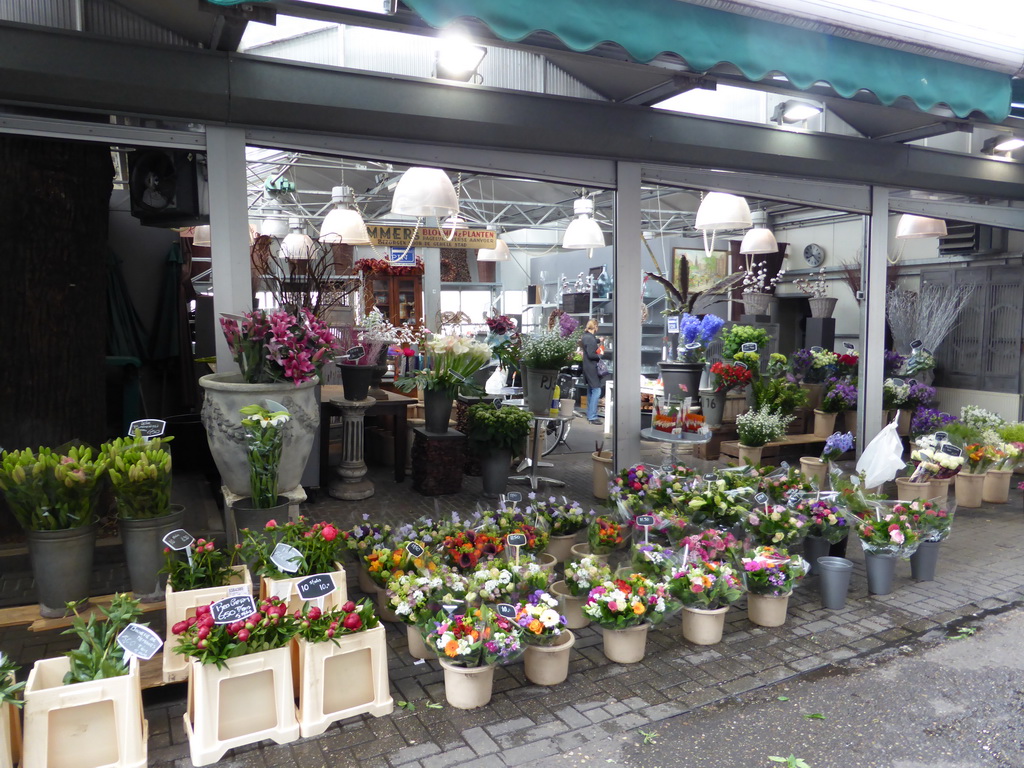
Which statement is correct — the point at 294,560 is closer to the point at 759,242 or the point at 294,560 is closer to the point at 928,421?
the point at 759,242

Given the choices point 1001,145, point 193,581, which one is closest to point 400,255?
point 1001,145

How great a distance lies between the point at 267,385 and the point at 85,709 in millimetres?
1688

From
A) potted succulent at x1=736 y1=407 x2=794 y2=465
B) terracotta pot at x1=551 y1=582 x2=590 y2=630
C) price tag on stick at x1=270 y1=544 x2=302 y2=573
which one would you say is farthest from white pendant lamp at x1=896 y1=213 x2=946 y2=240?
price tag on stick at x1=270 y1=544 x2=302 y2=573

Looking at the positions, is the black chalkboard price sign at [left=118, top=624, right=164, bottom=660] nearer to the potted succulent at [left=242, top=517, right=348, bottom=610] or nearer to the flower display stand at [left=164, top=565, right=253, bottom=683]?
the flower display stand at [left=164, top=565, right=253, bottom=683]

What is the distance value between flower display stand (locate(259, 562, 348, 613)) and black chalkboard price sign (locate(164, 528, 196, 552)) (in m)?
0.35

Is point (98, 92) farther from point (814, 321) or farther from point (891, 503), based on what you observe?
point (814, 321)

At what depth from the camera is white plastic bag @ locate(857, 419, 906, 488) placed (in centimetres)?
502

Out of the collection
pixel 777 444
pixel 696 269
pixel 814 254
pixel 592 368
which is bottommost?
pixel 777 444

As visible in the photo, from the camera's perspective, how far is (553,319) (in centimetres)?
1109

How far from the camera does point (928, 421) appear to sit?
280 inches

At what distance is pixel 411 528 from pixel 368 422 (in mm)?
3696

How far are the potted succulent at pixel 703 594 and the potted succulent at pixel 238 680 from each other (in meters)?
1.76

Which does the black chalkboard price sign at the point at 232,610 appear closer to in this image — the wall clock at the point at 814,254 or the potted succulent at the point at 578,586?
the potted succulent at the point at 578,586

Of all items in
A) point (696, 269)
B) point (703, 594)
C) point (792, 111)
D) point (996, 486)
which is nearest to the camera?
point (703, 594)
